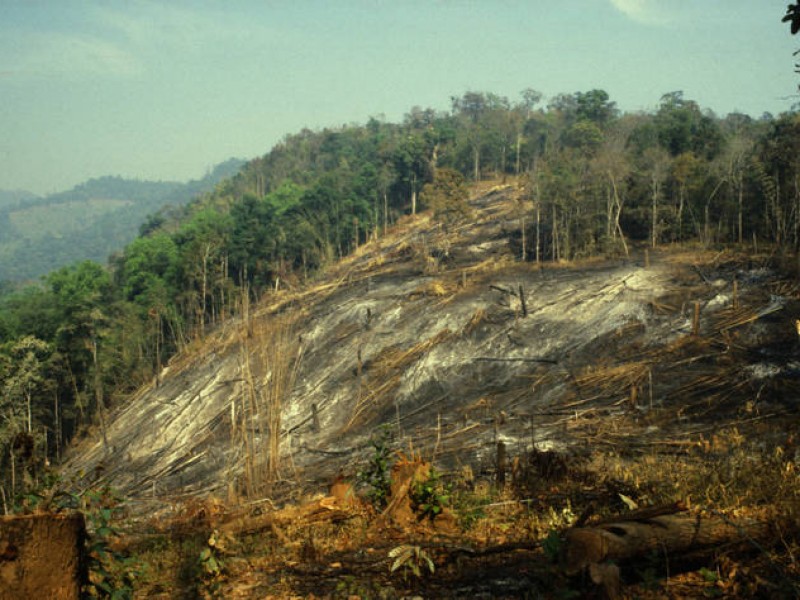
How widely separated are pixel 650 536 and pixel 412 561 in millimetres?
1633

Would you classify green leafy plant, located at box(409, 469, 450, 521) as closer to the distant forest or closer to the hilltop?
the hilltop

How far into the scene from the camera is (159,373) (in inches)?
1207

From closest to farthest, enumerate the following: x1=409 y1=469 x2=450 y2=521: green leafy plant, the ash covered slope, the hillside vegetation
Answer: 1. x1=409 y1=469 x2=450 y2=521: green leafy plant
2. the hillside vegetation
3. the ash covered slope

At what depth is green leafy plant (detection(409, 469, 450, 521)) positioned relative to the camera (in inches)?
234

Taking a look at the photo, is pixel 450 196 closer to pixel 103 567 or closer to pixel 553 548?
pixel 553 548

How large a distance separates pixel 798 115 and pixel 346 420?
23914 mm

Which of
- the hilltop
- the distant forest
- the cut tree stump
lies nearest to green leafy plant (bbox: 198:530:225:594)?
the hilltop

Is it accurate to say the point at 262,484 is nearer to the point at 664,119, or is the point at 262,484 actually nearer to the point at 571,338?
the point at 571,338

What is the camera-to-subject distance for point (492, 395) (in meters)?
19.1

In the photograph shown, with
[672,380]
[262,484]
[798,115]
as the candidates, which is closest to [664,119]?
[798,115]

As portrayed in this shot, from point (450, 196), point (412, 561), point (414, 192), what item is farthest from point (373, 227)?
point (412, 561)

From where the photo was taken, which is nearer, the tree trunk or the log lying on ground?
the log lying on ground

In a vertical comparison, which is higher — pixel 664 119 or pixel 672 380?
pixel 664 119

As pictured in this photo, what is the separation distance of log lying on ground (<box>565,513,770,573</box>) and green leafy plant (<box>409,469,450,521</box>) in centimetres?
189
